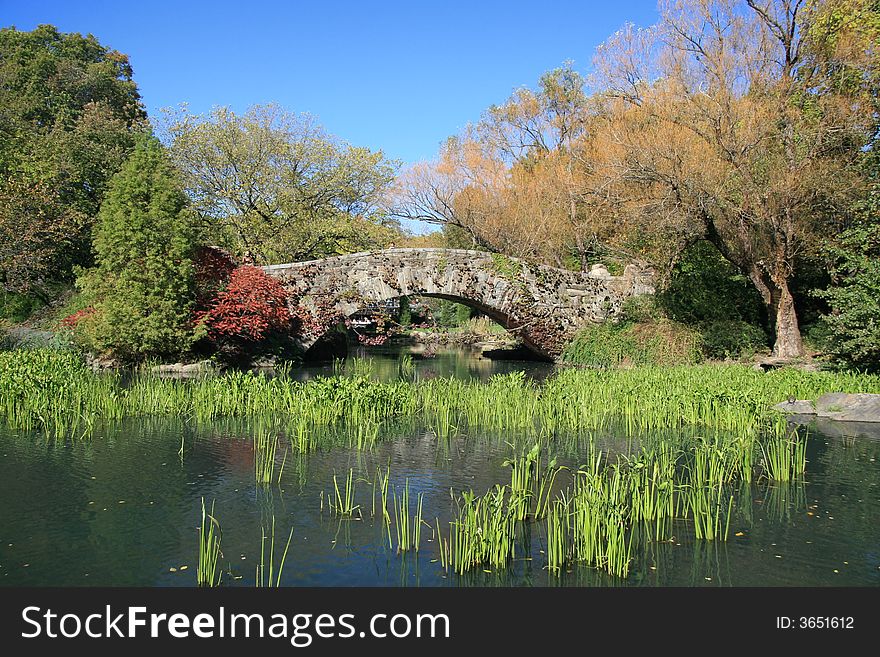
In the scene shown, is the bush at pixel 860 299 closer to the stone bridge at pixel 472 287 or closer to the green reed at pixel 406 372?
the stone bridge at pixel 472 287

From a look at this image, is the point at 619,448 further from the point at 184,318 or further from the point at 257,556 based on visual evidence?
the point at 184,318

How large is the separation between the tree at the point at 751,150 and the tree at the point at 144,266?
1002 centimetres

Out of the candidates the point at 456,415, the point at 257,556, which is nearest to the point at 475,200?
the point at 456,415

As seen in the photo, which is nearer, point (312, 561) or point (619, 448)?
point (312, 561)

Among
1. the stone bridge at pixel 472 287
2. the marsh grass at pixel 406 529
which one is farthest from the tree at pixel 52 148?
the marsh grass at pixel 406 529

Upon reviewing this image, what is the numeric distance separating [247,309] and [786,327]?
1256 cm

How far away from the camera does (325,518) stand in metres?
6.58

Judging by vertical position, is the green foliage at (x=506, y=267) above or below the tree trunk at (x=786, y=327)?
above

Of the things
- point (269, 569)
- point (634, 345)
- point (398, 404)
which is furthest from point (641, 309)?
point (269, 569)

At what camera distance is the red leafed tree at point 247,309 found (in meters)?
17.7

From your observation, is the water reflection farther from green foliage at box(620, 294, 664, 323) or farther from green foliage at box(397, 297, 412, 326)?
green foliage at box(397, 297, 412, 326)

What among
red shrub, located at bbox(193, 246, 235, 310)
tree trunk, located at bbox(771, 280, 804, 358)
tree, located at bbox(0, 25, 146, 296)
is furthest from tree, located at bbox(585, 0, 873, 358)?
tree, located at bbox(0, 25, 146, 296)

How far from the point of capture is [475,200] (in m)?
27.0

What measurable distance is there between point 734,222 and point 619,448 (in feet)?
30.7
